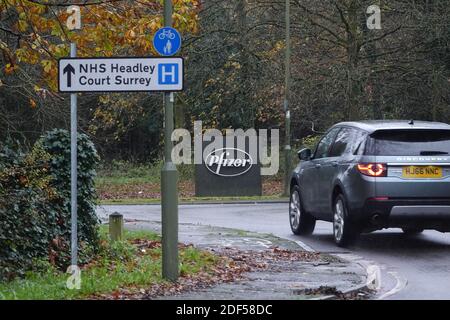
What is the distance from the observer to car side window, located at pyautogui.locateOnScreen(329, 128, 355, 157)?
626 inches

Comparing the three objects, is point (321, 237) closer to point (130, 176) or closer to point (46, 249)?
point (46, 249)

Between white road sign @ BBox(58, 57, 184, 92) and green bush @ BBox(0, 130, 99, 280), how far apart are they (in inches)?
75.2

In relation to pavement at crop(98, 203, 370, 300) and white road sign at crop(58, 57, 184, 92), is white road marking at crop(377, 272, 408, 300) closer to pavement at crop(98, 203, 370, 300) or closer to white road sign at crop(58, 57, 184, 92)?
pavement at crop(98, 203, 370, 300)

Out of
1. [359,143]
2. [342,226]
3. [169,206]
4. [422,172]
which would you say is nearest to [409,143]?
[422,172]

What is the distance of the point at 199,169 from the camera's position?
104ft

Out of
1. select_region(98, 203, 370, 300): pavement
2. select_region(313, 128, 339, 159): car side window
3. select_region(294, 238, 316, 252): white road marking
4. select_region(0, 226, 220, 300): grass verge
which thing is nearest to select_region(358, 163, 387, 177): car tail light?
select_region(98, 203, 370, 300): pavement

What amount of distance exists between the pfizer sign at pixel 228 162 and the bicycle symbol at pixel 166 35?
20043mm

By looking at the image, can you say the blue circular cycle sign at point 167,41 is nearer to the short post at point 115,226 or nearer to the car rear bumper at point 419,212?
the short post at point 115,226

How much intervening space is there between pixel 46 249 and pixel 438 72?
2246cm

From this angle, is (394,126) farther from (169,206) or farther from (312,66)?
(312,66)

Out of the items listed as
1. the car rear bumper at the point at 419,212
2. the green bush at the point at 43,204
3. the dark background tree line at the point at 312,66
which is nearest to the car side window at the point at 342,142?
the car rear bumper at the point at 419,212

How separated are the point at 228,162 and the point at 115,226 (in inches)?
667

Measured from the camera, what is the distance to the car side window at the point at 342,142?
15.9 m

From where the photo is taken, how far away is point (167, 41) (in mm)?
11266
